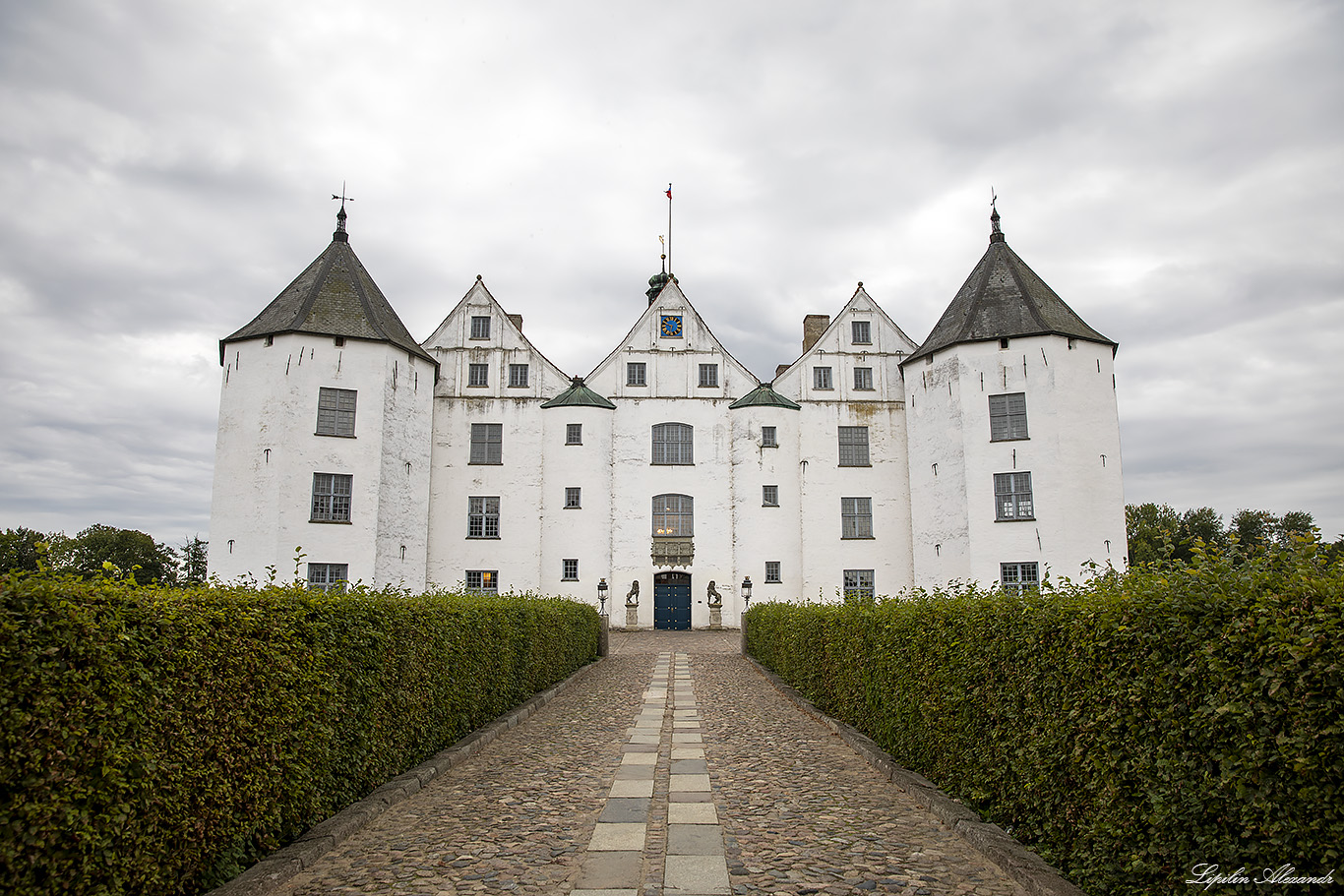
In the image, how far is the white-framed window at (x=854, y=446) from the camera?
33281 mm

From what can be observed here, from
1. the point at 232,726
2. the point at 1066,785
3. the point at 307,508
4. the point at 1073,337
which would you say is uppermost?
the point at 1073,337

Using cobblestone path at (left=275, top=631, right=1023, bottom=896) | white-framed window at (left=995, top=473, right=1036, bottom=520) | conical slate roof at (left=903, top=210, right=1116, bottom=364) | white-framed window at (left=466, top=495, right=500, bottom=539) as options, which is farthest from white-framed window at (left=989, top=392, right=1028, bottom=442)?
cobblestone path at (left=275, top=631, right=1023, bottom=896)

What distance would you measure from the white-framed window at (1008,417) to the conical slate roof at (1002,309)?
2.24 m

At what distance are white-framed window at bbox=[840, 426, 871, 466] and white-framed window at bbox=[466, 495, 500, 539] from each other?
14523mm

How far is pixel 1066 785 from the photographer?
488 centimetres

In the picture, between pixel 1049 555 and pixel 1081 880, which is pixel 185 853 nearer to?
pixel 1081 880

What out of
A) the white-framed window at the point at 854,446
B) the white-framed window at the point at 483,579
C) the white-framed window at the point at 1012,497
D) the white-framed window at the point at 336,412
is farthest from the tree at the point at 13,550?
the white-framed window at the point at 854,446

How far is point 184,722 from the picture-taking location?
438 centimetres

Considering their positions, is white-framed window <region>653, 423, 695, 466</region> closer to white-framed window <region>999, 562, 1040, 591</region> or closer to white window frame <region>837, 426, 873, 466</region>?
white window frame <region>837, 426, 873, 466</region>

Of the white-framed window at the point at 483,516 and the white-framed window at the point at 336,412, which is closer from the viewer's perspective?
Answer: the white-framed window at the point at 336,412

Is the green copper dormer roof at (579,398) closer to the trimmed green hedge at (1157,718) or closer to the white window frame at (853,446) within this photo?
the white window frame at (853,446)

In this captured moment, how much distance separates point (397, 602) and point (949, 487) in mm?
24867

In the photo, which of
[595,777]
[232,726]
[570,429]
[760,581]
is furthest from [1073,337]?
[232,726]

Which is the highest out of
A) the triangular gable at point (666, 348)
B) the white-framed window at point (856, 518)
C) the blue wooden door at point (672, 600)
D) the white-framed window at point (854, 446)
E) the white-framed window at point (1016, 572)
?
the triangular gable at point (666, 348)
